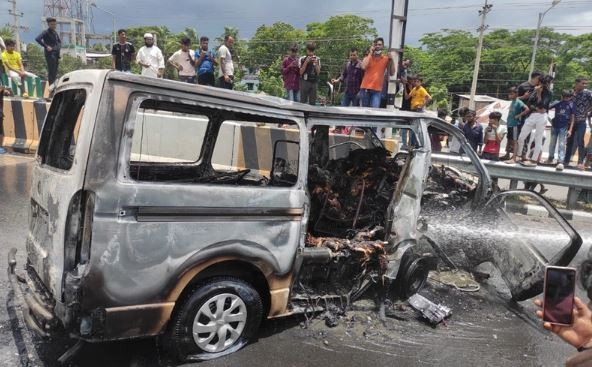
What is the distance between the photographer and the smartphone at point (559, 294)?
5.92 feet

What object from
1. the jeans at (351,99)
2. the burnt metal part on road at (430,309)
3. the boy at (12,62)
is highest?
the boy at (12,62)

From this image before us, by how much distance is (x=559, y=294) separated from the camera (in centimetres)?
183

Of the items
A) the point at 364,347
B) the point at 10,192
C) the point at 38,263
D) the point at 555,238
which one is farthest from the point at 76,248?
the point at 10,192

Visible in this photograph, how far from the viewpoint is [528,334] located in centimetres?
421

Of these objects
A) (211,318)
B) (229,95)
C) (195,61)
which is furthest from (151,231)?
(195,61)

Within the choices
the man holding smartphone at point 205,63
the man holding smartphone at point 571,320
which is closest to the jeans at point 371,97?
the man holding smartphone at point 205,63

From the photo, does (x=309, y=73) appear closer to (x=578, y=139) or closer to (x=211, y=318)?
(x=578, y=139)

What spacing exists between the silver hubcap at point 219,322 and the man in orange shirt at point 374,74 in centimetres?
652

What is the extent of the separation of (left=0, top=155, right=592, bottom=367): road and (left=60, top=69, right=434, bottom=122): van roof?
5.85 feet

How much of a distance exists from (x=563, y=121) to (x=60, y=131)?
31.5 feet

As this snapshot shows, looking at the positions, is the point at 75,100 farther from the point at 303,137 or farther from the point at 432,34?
the point at 432,34

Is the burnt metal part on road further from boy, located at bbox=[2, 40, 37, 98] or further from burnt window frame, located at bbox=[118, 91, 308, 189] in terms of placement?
boy, located at bbox=[2, 40, 37, 98]

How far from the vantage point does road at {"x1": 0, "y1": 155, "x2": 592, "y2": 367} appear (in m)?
3.40

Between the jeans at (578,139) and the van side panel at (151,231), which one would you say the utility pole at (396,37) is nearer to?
the jeans at (578,139)
